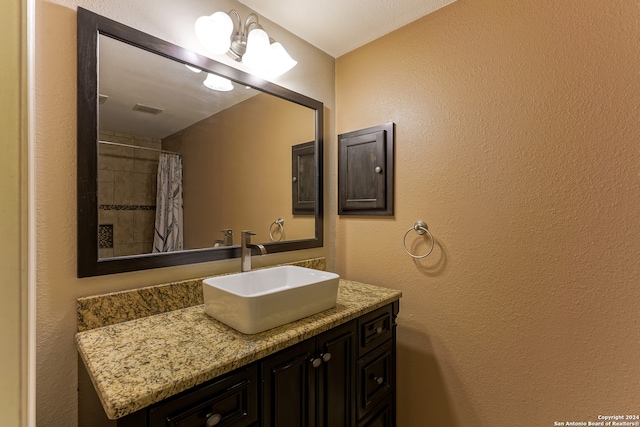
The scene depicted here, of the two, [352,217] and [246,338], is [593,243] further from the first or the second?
[246,338]

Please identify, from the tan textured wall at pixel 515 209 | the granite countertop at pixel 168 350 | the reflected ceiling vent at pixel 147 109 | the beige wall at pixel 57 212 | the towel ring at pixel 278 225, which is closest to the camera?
the granite countertop at pixel 168 350

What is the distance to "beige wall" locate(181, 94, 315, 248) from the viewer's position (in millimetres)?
1246

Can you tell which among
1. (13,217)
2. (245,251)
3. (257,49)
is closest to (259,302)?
(245,251)

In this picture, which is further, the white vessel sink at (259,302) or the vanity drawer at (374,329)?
the vanity drawer at (374,329)

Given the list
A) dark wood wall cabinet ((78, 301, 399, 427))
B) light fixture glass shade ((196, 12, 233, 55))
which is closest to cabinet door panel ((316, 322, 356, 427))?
dark wood wall cabinet ((78, 301, 399, 427))

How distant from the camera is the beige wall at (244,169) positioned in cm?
125

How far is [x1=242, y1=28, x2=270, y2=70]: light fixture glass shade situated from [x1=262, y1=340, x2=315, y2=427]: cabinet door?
124 cm

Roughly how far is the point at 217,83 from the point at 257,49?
0.24m

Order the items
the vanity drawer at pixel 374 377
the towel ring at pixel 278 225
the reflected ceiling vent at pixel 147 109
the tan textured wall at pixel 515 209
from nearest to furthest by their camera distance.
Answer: the tan textured wall at pixel 515 209 → the reflected ceiling vent at pixel 147 109 → the vanity drawer at pixel 374 377 → the towel ring at pixel 278 225

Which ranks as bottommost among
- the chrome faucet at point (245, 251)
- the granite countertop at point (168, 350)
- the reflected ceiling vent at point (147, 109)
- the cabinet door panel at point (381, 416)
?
the cabinet door panel at point (381, 416)

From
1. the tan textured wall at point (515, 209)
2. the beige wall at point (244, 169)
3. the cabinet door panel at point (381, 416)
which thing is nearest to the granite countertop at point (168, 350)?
the beige wall at point (244, 169)

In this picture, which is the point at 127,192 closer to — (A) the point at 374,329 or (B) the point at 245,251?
(B) the point at 245,251

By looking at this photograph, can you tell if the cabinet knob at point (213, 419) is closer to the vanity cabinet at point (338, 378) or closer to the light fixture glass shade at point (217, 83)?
the vanity cabinet at point (338, 378)

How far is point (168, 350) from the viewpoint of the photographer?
2.63ft
